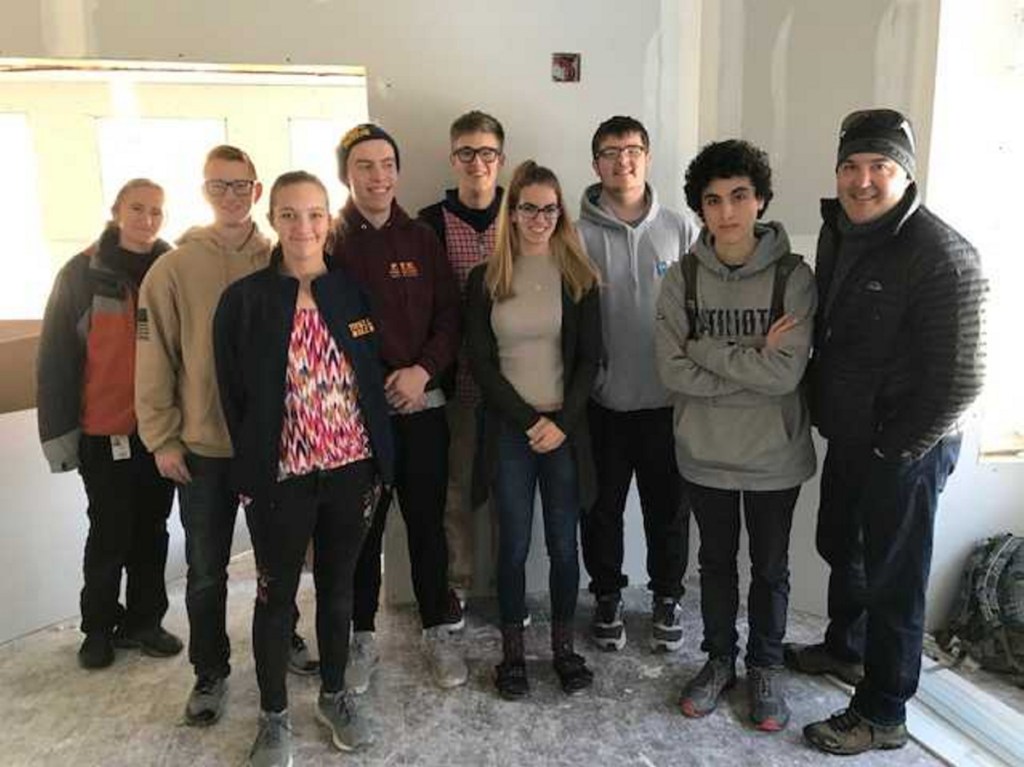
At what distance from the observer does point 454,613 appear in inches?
99.3

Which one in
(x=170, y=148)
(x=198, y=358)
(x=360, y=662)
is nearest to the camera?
(x=198, y=358)

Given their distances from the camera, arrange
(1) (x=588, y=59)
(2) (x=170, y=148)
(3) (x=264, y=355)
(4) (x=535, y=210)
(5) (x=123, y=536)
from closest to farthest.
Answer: (3) (x=264, y=355), (4) (x=535, y=210), (5) (x=123, y=536), (1) (x=588, y=59), (2) (x=170, y=148)

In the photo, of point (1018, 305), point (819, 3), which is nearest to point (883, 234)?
point (819, 3)

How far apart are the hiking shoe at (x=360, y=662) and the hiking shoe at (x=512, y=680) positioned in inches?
14.8

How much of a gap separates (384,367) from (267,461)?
0.43 m

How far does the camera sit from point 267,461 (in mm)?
1767

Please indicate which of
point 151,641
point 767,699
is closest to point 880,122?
point 767,699

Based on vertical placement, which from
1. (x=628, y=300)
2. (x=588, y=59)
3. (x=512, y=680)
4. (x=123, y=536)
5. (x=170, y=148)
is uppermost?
(x=170, y=148)

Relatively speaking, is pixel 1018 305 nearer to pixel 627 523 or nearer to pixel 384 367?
pixel 627 523

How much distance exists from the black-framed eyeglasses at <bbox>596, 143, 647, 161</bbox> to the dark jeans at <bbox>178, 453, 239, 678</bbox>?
135 cm

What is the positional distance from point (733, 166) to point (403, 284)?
89cm

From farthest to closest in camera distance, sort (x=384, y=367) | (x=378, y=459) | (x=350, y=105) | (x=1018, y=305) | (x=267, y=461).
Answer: (x=350, y=105), (x=1018, y=305), (x=384, y=367), (x=378, y=459), (x=267, y=461)

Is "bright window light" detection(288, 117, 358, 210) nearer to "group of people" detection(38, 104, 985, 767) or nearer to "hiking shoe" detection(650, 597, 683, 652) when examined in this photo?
"group of people" detection(38, 104, 985, 767)

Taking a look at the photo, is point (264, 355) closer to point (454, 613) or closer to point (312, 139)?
point (454, 613)
